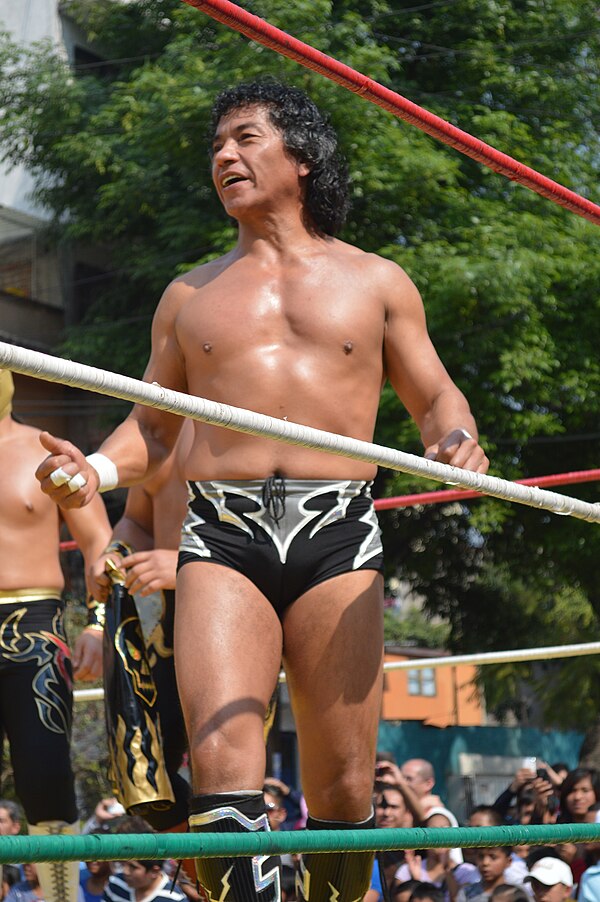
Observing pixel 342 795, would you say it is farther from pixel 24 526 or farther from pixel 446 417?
pixel 24 526

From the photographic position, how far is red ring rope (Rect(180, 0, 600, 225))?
2504 millimetres

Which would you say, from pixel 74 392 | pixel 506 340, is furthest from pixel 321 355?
pixel 74 392

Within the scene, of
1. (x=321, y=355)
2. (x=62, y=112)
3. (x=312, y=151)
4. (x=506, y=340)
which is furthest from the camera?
(x=62, y=112)

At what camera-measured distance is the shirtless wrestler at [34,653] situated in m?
3.87

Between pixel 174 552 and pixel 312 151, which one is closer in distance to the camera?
pixel 312 151

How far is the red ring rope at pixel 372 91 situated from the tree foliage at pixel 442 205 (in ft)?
34.3

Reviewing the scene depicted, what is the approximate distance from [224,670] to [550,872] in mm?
3350

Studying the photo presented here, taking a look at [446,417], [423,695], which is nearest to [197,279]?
[446,417]

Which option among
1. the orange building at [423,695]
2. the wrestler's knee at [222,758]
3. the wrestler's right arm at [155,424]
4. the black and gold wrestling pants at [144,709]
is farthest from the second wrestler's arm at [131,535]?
the orange building at [423,695]

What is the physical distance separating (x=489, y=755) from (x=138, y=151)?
31.6 ft

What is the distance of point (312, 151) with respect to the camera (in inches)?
124

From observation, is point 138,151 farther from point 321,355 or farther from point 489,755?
point 321,355

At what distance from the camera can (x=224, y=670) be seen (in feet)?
8.37

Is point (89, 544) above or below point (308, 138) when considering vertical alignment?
below
